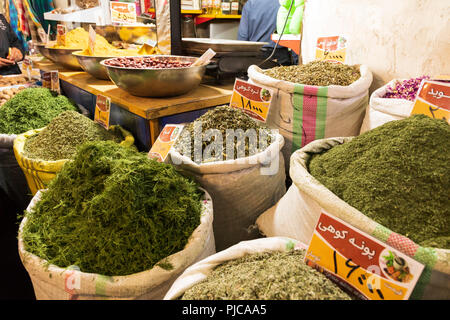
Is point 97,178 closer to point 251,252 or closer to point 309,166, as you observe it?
point 251,252

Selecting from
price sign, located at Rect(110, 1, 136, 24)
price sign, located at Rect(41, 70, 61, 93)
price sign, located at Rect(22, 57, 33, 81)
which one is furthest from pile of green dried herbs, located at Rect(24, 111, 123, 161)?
price sign, located at Rect(22, 57, 33, 81)

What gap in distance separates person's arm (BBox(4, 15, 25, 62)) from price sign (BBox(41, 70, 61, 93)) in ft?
6.44

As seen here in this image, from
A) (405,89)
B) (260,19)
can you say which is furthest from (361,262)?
(260,19)

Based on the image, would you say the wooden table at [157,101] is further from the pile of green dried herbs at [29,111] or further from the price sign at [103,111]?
the pile of green dried herbs at [29,111]

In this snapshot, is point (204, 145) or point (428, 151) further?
point (204, 145)

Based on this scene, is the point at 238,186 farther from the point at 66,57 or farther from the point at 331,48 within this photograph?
the point at 66,57

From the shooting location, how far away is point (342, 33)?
1405 millimetres

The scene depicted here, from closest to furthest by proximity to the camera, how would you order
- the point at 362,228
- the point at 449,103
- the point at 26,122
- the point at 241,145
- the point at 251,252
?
the point at 362,228 < the point at 251,252 < the point at 449,103 < the point at 241,145 < the point at 26,122

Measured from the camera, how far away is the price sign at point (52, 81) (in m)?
2.00

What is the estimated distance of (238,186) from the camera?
3.60 ft

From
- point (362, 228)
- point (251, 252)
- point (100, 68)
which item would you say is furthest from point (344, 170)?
point (100, 68)

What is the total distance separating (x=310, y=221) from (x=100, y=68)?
5.08 feet

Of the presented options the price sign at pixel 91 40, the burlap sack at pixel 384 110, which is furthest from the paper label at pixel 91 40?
the burlap sack at pixel 384 110

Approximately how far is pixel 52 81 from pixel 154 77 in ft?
3.67
